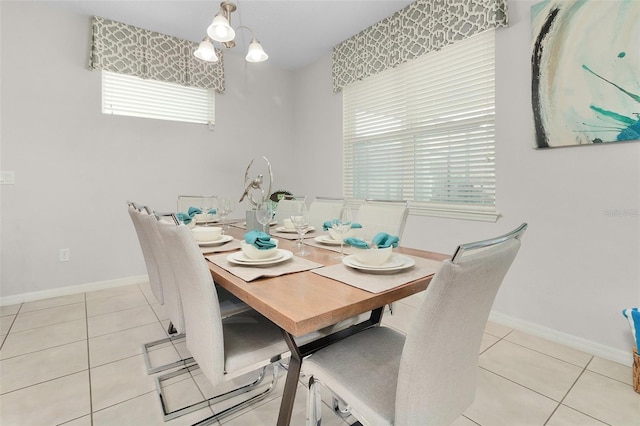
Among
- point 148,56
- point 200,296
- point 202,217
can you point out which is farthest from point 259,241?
point 148,56

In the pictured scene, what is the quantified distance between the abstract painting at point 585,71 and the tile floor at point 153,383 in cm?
133

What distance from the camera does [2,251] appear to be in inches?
109

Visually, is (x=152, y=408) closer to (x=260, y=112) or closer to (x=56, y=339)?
(x=56, y=339)

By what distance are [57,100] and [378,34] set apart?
120 inches

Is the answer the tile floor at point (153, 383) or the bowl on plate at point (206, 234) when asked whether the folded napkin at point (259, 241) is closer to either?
the bowl on plate at point (206, 234)

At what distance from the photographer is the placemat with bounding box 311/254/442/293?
104cm

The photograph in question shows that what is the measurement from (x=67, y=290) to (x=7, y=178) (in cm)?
111

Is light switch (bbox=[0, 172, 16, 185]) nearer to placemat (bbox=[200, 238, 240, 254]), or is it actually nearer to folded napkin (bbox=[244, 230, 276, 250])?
placemat (bbox=[200, 238, 240, 254])

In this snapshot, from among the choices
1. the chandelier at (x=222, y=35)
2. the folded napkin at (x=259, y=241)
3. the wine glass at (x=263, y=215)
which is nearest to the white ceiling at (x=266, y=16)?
the chandelier at (x=222, y=35)

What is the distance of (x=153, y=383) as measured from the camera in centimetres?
167

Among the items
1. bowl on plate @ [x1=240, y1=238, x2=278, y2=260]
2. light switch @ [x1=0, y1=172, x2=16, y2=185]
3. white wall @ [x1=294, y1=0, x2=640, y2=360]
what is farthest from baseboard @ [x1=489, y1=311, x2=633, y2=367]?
light switch @ [x1=0, y1=172, x2=16, y2=185]

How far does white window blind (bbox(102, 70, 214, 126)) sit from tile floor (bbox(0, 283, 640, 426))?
2082mm

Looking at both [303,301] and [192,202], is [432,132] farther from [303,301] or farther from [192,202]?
[303,301]

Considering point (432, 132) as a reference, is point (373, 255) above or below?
below
